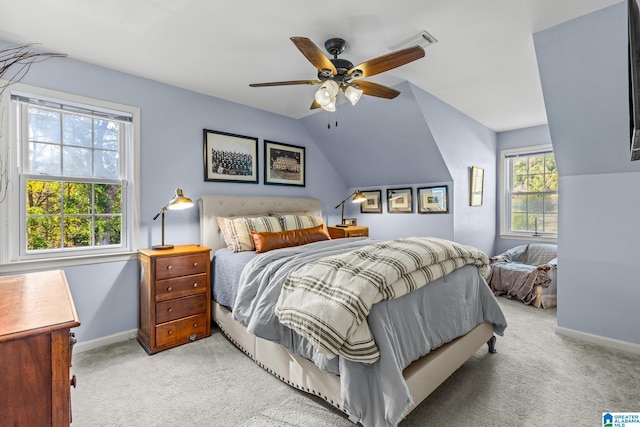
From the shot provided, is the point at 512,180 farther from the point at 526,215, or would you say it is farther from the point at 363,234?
the point at 363,234

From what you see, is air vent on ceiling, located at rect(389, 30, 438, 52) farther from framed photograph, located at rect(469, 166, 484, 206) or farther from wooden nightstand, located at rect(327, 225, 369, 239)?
framed photograph, located at rect(469, 166, 484, 206)

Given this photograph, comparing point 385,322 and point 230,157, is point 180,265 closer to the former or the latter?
point 230,157

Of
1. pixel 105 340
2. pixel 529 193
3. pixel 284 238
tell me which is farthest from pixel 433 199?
pixel 105 340

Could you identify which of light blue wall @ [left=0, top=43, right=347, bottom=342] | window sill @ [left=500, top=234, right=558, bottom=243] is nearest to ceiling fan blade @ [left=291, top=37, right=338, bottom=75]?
light blue wall @ [left=0, top=43, right=347, bottom=342]

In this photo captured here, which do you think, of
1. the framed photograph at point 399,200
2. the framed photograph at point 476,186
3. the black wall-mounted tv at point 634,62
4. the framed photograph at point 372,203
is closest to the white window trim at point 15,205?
the black wall-mounted tv at point 634,62

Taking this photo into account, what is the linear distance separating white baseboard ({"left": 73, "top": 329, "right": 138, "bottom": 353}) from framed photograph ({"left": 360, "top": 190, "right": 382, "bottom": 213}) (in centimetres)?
350

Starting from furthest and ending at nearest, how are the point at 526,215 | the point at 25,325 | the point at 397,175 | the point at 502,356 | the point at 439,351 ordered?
the point at 526,215
the point at 397,175
the point at 502,356
the point at 439,351
the point at 25,325

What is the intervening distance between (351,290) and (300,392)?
996 mm

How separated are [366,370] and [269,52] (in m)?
2.41

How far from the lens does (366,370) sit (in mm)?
1473

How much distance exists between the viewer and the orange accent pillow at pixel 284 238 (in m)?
2.90

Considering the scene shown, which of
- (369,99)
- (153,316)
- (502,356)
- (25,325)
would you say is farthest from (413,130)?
(25,325)

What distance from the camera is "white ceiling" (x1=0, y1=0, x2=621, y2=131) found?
1.91 m
